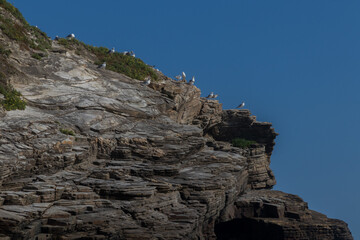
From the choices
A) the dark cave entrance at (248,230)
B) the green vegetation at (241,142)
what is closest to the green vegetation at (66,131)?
the dark cave entrance at (248,230)

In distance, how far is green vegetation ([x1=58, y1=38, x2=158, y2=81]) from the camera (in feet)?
169

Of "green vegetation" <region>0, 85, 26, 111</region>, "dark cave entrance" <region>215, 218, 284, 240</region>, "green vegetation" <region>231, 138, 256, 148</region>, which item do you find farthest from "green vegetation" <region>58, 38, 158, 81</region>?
"dark cave entrance" <region>215, 218, 284, 240</region>

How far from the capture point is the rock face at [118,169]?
25.0m

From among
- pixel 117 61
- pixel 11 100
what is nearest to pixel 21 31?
pixel 117 61

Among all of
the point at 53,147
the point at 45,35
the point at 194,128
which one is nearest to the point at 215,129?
the point at 194,128

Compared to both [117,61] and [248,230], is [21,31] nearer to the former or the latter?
[117,61]

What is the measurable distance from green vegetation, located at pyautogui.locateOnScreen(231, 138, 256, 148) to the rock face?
4.12 feet

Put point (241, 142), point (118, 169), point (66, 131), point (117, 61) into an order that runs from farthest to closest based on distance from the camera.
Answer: point (117, 61) < point (241, 142) < point (66, 131) < point (118, 169)

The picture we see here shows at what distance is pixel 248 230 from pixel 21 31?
28.5m

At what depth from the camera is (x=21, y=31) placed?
44.5 meters

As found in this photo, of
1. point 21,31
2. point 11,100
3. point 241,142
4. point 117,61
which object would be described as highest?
point 117,61

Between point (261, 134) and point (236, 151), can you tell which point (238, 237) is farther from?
point (261, 134)

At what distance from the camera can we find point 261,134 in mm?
55281

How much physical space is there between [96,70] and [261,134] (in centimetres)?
2145
